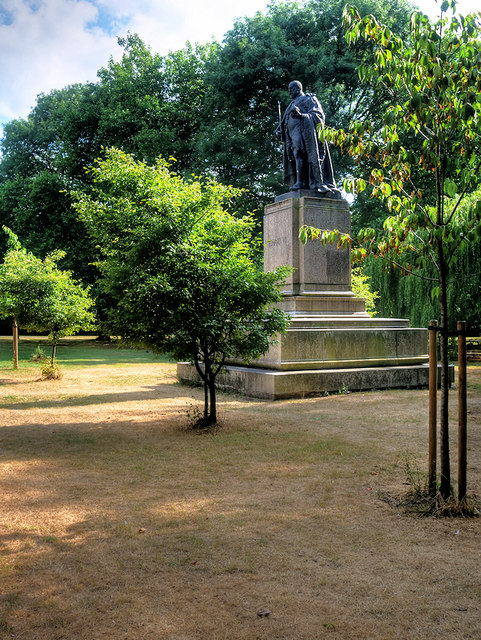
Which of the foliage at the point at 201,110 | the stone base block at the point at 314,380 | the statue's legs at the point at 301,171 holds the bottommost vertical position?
the stone base block at the point at 314,380

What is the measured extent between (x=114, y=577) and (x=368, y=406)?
23.4 feet

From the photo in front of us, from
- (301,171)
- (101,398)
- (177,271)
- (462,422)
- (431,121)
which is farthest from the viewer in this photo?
(301,171)

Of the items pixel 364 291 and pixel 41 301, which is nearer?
pixel 41 301

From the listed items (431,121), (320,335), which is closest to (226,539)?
(431,121)

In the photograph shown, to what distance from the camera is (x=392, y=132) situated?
4.90 meters

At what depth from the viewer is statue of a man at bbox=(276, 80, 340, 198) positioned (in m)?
13.3

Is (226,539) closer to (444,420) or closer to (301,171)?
(444,420)

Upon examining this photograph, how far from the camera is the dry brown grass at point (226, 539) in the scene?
3.06m

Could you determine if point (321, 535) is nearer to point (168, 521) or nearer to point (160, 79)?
point (168, 521)

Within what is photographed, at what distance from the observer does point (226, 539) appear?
13.6 ft

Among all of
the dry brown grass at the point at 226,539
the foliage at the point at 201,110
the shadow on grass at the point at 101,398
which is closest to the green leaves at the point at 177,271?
the dry brown grass at the point at 226,539

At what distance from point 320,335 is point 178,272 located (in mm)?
4643

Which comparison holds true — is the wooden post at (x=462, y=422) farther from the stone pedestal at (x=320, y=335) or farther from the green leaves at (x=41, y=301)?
the green leaves at (x=41, y=301)

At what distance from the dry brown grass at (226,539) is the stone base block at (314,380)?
267cm
